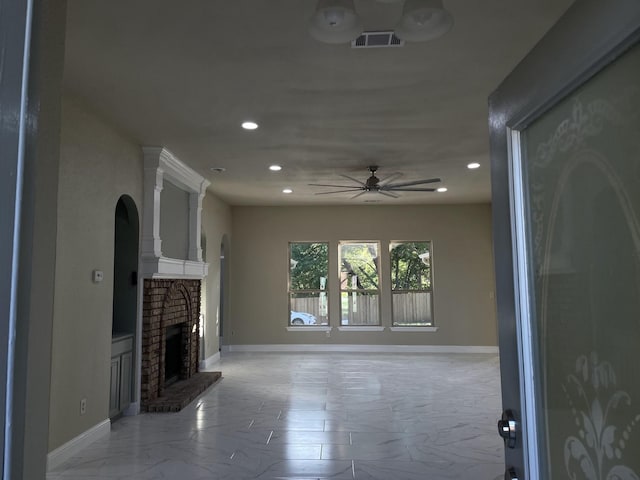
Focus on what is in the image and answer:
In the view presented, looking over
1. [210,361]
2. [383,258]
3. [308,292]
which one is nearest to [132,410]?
[210,361]

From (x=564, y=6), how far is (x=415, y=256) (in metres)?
6.98

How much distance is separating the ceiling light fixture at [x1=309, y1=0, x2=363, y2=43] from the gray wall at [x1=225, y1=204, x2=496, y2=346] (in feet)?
22.8

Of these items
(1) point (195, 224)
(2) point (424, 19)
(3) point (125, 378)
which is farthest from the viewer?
(1) point (195, 224)

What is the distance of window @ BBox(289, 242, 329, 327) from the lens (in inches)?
364

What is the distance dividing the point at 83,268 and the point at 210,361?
4.22m

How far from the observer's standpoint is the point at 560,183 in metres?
1.06

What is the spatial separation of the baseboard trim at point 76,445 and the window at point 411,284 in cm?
606

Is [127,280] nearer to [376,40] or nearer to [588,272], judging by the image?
[376,40]

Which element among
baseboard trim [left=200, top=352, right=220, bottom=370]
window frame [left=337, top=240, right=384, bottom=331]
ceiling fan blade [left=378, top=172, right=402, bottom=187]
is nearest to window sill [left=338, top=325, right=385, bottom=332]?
window frame [left=337, top=240, right=384, bottom=331]

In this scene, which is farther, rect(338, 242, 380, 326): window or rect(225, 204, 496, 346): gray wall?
rect(338, 242, 380, 326): window

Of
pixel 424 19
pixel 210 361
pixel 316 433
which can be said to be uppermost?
pixel 424 19

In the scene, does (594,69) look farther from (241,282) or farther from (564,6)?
(241,282)

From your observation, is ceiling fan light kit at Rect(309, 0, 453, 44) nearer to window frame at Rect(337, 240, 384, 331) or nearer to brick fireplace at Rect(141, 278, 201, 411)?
brick fireplace at Rect(141, 278, 201, 411)

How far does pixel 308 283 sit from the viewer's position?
A: 367 inches
